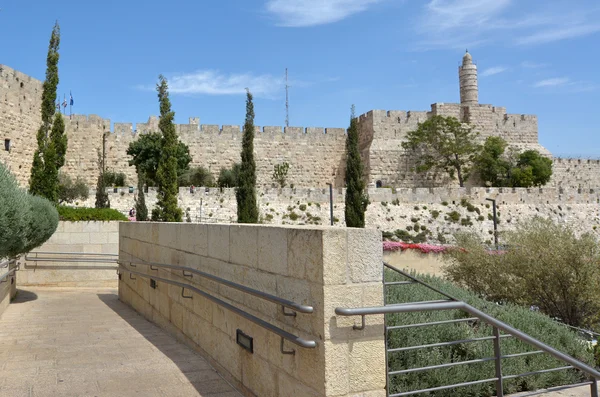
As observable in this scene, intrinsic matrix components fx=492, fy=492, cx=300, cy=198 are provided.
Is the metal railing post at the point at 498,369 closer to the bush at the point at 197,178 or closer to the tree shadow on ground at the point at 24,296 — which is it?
the tree shadow on ground at the point at 24,296

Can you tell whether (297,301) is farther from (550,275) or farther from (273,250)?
(550,275)

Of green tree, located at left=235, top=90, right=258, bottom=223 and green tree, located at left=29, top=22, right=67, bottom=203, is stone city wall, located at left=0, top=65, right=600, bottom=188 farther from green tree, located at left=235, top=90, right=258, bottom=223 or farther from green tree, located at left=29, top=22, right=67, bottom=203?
green tree, located at left=29, top=22, right=67, bottom=203

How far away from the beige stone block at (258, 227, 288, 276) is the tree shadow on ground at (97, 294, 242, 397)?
3.09 ft

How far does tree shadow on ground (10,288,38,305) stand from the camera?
7.91 m

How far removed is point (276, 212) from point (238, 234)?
18526 mm

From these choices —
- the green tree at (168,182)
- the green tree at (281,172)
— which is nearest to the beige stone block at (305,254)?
the green tree at (168,182)

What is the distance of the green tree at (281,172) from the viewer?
2888 centimetres

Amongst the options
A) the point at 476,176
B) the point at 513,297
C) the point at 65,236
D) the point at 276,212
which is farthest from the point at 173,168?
the point at 476,176

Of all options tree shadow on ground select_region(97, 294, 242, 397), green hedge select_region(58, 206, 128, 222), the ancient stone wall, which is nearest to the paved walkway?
tree shadow on ground select_region(97, 294, 242, 397)

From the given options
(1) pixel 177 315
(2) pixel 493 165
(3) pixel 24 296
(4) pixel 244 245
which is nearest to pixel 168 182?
(3) pixel 24 296

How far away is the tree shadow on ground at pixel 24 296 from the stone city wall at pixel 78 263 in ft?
3.29

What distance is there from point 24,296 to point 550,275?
8.83m

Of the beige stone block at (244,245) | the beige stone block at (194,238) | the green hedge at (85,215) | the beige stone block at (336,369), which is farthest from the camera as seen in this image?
the green hedge at (85,215)

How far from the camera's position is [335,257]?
2.37 m
